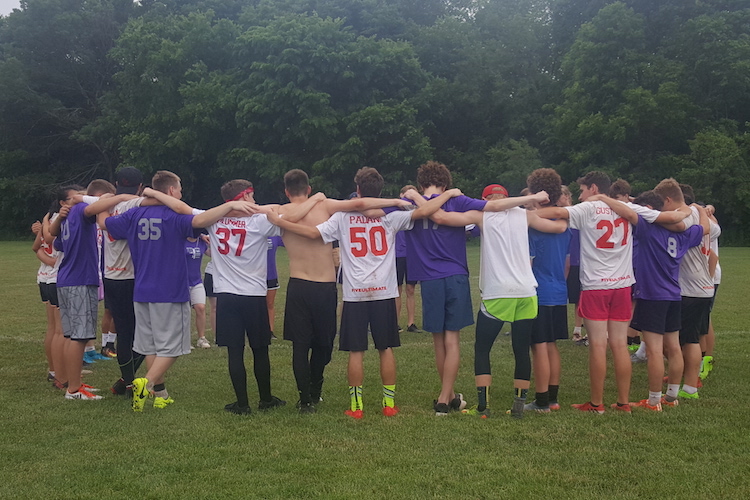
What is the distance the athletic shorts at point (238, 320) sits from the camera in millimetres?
6367

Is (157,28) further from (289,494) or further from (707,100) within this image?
(289,494)

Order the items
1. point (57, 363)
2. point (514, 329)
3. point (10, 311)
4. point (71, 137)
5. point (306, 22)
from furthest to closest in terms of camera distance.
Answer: point (71, 137) < point (306, 22) < point (10, 311) < point (57, 363) < point (514, 329)

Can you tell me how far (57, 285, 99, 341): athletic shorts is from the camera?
280 inches

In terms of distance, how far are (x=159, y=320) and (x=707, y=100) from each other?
1414 inches

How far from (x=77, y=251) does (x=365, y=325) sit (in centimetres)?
305

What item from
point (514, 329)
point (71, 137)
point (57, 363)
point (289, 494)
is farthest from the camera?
point (71, 137)

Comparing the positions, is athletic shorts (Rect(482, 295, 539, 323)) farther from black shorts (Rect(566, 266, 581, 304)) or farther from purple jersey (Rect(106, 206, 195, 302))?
black shorts (Rect(566, 266, 581, 304))

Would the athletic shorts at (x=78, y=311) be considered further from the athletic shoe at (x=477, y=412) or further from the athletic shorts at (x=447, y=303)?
the athletic shoe at (x=477, y=412)

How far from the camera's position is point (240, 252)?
6.38 metres

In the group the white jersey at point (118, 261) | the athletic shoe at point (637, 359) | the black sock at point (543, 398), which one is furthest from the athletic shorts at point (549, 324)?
the white jersey at point (118, 261)

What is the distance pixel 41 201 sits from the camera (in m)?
48.5

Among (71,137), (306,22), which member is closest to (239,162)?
(306,22)

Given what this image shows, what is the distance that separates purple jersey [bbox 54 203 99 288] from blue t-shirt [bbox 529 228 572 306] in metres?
4.27

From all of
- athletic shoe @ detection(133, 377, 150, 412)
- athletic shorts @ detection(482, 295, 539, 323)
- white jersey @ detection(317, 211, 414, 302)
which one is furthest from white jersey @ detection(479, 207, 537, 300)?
athletic shoe @ detection(133, 377, 150, 412)
